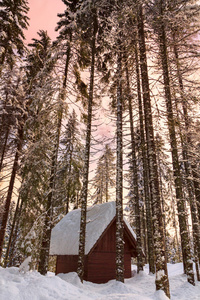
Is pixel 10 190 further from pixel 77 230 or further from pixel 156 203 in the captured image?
pixel 156 203

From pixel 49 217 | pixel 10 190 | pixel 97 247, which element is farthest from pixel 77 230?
pixel 49 217

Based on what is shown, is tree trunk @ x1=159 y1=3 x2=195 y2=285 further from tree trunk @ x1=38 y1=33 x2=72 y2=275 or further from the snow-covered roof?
tree trunk @ x1=38 y1=33 x2=72 y2=275

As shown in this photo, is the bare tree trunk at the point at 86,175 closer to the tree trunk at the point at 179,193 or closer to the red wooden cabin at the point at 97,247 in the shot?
the red wooden cabin at the point at 97,247

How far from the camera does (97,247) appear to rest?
1507 centimetres

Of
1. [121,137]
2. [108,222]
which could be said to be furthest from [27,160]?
[108,222]

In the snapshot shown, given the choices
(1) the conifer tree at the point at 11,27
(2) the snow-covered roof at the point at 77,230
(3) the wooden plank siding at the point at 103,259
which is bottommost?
(3) the wooden plank siding at the point at 103,259

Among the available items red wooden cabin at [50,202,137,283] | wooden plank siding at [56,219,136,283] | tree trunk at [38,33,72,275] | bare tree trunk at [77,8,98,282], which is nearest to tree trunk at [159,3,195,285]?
bare tree trunk at [77,8,98,282]

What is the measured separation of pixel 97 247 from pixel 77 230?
277cm

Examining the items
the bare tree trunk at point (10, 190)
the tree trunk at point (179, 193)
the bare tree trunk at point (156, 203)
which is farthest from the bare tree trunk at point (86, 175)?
the bare tree trunk at point (10, 190)

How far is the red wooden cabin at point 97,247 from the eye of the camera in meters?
14.4

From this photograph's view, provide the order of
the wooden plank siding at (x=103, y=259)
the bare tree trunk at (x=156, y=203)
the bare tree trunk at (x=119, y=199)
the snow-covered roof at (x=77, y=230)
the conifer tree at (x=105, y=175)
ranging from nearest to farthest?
the bare tree trunk at (x=156, y=203) → the bare tree trunk at (x=119, y=199) → the conifer tree at (x=105, y=175) → the wooden plank siding at (x=103, y=259) → the snow-covered roof at (x=77, y=230)

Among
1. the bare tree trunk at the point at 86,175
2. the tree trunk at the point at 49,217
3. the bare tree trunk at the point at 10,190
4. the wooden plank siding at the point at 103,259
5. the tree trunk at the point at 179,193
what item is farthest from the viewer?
the bare tree trunk at the point at 10,190

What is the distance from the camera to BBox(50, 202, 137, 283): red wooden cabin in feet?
47.2

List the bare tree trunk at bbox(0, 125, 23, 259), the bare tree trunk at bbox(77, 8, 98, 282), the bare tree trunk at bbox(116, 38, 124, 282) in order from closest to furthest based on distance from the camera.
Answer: the bare tree trunk at bbox(116, 38, 124, 282) < the bare tree trunk at bbox(77, 8, 98, 282) < the bare tree trunk at bbox(0, 125, 23, 259)
